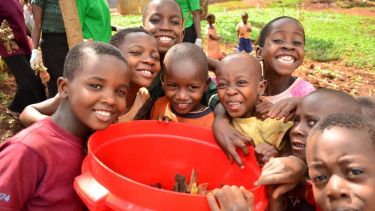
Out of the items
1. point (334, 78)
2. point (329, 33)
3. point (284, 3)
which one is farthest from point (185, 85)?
point (284, 3)

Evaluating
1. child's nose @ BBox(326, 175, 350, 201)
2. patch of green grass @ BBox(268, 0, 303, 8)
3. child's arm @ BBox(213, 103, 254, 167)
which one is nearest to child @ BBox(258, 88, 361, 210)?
child's arm @ BBox(213, 103, 254, 167)

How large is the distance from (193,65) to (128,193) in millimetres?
1028

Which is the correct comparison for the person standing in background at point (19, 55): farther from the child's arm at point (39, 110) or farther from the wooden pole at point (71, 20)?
the child's arm at point (39, 110)

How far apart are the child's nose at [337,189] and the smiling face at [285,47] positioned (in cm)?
111

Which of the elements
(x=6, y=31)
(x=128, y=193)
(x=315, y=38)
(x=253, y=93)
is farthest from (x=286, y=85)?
(x=315, y=38)

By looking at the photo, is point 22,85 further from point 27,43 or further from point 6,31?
point 6,31

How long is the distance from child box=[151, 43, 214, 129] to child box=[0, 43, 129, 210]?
474 mm

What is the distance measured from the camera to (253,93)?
6.63 feet

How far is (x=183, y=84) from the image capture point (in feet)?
6.86

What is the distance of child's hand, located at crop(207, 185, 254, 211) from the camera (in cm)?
119

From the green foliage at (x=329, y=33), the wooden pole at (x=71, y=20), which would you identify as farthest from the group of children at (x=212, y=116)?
the green foliage at (x=329, y=33)

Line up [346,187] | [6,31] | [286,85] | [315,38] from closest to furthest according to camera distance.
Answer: [346,187]
[286,85]
[6,31]
[315,38]

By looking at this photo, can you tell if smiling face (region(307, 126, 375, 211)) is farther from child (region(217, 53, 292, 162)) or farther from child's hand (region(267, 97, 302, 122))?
child (region(217, 53, 292, 162))

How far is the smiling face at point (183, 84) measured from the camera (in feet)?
6.81
